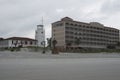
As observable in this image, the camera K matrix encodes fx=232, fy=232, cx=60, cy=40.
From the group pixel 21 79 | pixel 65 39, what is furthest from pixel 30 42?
pixel 21 79

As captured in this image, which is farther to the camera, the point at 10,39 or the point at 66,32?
the point at 10,39

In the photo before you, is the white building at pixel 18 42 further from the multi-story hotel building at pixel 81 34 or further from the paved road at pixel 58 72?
the paved road at pixel 58 72

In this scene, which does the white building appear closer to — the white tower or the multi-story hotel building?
the white tower

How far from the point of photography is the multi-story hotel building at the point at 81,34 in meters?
124

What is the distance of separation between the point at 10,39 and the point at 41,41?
69.0 feet

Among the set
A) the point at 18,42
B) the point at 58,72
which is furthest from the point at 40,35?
the point at 58,72

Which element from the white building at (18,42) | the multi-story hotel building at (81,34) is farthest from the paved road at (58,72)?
the white building at (18,42)

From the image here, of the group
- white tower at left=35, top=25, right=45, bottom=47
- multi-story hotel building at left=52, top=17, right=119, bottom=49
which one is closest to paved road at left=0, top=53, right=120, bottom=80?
multi-story hotel building at left=52, top=17, right=119, bottom=49

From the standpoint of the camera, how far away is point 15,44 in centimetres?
13725

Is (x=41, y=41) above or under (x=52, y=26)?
under

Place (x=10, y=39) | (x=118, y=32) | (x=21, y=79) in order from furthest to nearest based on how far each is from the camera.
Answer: (x=118, y=32) < (x=10, y=39) < (x=21, y=79)

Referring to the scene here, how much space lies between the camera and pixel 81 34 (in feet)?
431

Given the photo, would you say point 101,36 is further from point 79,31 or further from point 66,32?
point 66,32

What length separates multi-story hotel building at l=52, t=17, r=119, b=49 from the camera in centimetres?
12444
